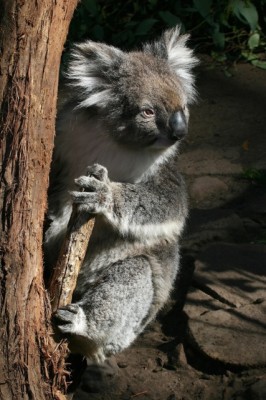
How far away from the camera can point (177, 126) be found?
15.0ft

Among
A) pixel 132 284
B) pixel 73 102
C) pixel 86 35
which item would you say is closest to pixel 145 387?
pixel 132 284

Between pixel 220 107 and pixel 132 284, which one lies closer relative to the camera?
pixel 132 284

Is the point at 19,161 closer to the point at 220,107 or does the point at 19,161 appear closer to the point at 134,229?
the point at 134,229

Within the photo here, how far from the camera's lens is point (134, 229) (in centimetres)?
471

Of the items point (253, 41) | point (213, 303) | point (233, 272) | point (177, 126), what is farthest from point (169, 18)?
point (177, 126)

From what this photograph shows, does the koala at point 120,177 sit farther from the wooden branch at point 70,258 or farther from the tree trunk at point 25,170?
the tree trunk at point 25,170

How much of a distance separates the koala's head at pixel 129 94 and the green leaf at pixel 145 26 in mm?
3840

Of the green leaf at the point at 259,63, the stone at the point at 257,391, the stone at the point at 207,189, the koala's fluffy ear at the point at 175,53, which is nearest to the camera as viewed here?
the stone at the point at 257,391

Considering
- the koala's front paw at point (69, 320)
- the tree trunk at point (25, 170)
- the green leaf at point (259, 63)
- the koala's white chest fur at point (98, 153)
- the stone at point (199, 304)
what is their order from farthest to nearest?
the green leaf at point (259, 63) < the stone at point (199, 304) < the koala's white chest fur at point (98, 153) < the koala's front paw at point (69, 320) < the tree trunk at point (25, 170)

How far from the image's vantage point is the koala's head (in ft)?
15.3

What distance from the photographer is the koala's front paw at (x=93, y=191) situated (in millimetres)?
4219

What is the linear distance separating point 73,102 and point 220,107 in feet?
12.8

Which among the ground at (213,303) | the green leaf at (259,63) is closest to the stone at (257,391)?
the ground at (213,303)

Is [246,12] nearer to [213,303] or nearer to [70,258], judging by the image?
[213,303]
